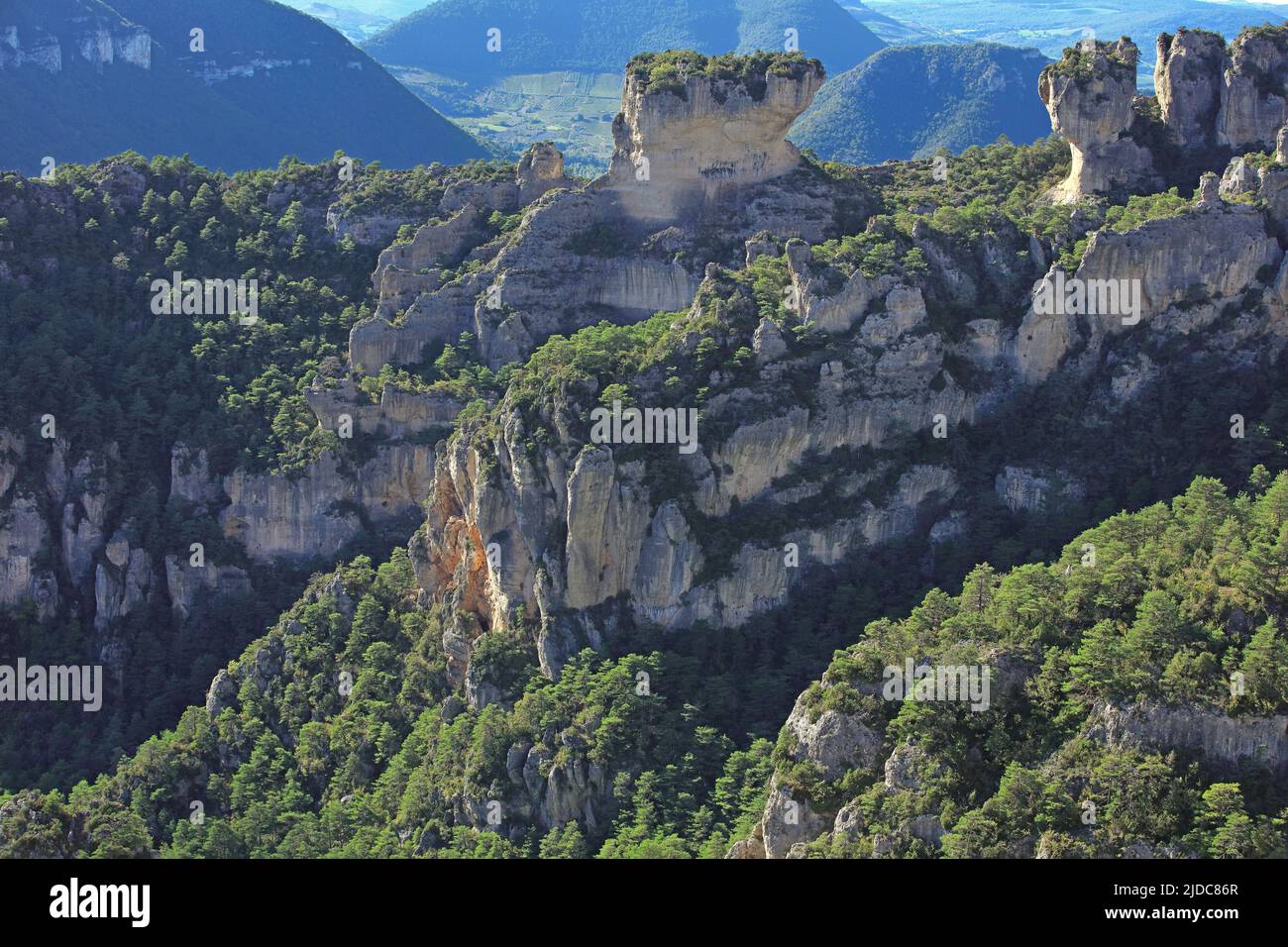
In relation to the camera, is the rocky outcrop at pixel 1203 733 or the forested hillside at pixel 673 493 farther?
the forested hillside at pixel 673 493

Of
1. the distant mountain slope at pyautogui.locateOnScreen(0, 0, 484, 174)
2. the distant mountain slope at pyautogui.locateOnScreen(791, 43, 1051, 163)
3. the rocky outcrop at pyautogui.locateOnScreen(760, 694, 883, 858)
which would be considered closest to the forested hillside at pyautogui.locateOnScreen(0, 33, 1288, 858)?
the rocky outcrop at pyautogui.locateOnScreen(760, 694, 883, 858)

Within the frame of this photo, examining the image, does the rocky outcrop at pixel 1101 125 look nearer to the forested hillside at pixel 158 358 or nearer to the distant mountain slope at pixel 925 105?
the forested hillside at pixel 158 358

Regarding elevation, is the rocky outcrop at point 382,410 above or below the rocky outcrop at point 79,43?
below

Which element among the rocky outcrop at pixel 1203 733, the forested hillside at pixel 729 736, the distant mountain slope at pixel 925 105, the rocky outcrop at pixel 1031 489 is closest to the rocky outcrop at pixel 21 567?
the forested hillside at pixel 729 736

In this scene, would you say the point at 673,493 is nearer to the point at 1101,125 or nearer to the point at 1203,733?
the point at 1203,733

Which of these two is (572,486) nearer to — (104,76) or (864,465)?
(864,465)

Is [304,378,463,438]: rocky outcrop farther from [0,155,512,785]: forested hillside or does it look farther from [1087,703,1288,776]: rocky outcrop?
[1087,703,1288,776]: rocky outcrop

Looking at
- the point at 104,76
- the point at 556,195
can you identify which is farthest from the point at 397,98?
the point at 556,195
